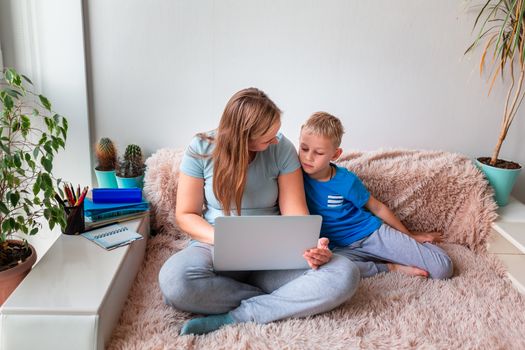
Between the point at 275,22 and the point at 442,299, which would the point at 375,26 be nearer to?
the point at 275,22

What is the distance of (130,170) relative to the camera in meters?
1.74

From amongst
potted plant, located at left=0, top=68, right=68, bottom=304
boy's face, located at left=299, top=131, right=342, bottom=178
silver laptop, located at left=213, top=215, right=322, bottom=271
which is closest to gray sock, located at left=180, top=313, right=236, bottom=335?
silver laptop, located at left=213, top=215, right=322, bottom=271

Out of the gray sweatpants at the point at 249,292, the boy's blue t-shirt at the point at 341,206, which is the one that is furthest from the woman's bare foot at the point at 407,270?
the gray sweatpants at the point at 249,292

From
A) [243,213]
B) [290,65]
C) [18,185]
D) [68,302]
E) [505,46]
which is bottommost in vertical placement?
[68,302]

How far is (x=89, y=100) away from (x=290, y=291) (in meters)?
1.16

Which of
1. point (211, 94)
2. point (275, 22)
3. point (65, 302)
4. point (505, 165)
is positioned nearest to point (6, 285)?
point (65, 302)

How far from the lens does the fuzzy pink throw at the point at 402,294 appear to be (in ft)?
3.91

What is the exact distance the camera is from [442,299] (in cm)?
143

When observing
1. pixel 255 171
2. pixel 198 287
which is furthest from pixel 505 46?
pixel 198 287

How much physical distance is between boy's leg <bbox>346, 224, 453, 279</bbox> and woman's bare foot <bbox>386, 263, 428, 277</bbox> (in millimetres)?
12

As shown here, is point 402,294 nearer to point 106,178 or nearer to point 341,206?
point 341,206

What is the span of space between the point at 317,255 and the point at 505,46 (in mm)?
1245

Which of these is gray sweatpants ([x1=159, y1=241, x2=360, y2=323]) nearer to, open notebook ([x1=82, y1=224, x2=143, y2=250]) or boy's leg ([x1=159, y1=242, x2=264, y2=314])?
boy's leg ([x1=159, y1=242, x2=264, y2=314])

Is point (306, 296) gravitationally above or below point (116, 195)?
below
